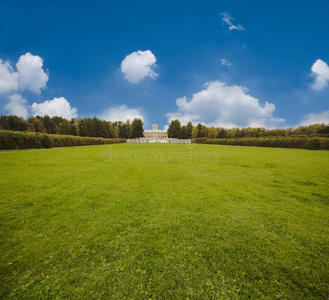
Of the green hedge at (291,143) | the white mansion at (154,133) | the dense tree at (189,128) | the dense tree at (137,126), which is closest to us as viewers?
the green hedge at (291,143)

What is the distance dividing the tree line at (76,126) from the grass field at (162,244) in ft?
221

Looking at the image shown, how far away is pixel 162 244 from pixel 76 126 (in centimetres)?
8176

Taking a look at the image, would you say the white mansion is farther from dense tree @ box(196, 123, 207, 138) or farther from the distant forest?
dense tree @ box(196, 123, 207, 138)

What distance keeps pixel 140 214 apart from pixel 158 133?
115m

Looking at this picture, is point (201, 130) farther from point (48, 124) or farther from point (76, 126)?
point (48, 124)

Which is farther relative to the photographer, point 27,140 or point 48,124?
point 48,124

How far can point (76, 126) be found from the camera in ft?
229

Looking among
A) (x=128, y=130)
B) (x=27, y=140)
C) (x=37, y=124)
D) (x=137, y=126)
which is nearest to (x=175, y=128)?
(x=137, y=126)

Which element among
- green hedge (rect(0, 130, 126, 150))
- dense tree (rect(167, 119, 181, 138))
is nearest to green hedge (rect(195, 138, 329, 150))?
dense tree (rect(167, 119, 181, 138))

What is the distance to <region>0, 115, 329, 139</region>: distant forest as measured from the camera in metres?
64.3

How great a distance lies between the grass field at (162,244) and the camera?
1.97 meters

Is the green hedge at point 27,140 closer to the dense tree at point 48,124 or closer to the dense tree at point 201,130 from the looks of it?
the dense tree at point 48,124

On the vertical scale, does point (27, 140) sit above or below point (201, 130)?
below

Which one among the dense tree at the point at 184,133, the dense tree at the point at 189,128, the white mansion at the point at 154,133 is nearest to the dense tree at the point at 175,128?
the dense tree at the point at 184,133
